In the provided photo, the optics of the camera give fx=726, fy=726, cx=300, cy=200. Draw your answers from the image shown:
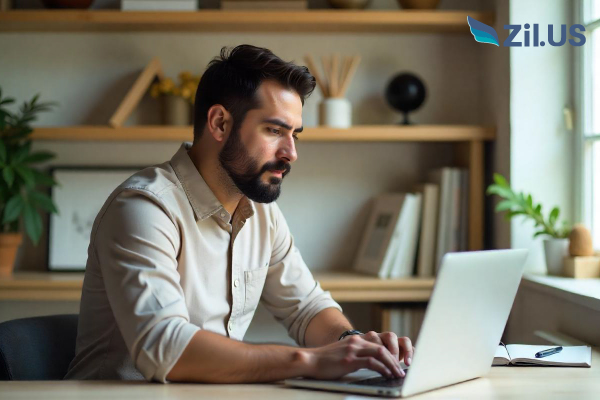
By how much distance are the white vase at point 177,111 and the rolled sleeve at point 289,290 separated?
960mm

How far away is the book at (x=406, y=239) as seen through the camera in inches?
107

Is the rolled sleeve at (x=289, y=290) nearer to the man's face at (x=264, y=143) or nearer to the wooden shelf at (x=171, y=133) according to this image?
the man's face at (x=264, y=143)

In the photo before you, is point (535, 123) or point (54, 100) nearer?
point (535, 123)

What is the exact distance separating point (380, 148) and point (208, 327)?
1.48m

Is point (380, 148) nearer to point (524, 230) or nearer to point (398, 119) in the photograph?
point (398, 119)

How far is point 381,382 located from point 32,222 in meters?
1.80

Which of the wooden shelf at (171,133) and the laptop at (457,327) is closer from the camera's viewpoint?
the laptop at (457,327)

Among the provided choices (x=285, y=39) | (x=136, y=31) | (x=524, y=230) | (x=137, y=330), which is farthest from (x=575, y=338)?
(x=136, y=31)

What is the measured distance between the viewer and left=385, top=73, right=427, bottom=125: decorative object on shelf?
2.78 m

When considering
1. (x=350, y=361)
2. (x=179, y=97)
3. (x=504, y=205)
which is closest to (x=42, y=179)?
(x=179, y=97)

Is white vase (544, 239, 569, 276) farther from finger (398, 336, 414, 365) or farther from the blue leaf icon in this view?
finger (398, 336, 414, 365)

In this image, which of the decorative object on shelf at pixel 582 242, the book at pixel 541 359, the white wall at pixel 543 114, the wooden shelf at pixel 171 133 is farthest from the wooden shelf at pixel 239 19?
the book at pixel 541 359

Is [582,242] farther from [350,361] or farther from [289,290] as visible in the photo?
[350,361]

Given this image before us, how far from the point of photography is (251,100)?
1.73 metres
